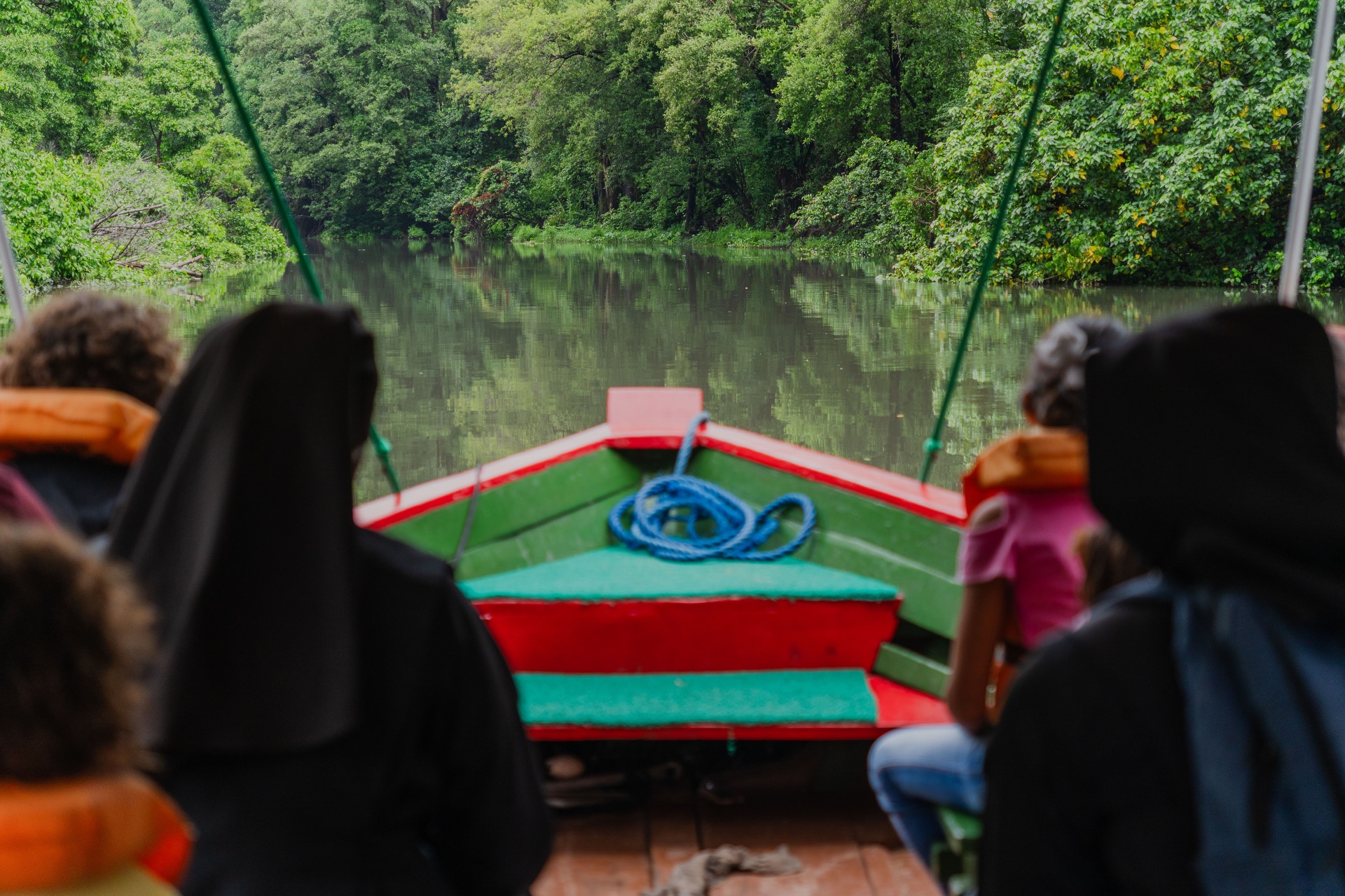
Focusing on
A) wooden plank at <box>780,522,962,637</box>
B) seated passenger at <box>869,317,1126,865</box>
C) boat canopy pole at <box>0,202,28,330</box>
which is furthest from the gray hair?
boat canopy pole at <box>0,202,28,330</box>

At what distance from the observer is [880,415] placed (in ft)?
28.6

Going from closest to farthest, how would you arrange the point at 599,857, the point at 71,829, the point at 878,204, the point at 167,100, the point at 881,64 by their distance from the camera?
the point at 71,829, the point at 599,857, the point at 167,100, the point at 881,64, the point at 878,204

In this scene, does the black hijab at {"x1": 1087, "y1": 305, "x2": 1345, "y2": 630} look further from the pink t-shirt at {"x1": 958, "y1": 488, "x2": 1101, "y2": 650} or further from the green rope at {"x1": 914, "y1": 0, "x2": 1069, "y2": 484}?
the green rope at {"x1": 914, "y1": 0, "x2": 1069, "y2": 484}

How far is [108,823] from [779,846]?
157 centimetres

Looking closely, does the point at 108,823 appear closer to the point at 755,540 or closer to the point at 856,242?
the point at 755,540

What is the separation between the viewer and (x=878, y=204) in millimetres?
21000

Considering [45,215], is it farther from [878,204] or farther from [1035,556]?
[878,204]

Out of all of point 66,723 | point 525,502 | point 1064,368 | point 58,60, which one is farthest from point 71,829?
point 58,60

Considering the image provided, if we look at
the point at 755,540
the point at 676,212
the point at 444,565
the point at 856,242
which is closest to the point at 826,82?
the point at 856,242

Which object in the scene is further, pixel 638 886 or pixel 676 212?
pixel 676 212

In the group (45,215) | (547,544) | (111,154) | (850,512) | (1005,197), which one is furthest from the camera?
(111,154)

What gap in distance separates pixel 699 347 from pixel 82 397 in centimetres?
1069

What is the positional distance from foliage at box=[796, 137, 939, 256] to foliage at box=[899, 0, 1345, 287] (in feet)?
11.4

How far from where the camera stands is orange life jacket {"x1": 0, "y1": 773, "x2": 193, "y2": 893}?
586 millimetres
